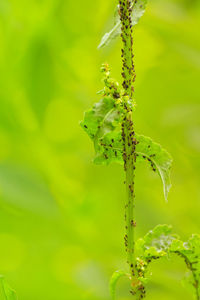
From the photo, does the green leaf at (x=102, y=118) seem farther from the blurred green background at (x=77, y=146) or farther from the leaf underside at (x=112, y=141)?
the blurred green background at (x=77, y=146)

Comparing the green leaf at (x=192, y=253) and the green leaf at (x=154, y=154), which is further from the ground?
the green leaf at (x=154, y=154)

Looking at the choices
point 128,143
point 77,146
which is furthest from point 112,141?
point 77,146

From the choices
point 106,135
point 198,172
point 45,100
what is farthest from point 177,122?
point 106,135

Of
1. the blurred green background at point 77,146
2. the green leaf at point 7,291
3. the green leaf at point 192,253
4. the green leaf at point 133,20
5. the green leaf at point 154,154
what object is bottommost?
the green leaf at point 7,291

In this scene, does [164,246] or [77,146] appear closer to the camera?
[164,246]

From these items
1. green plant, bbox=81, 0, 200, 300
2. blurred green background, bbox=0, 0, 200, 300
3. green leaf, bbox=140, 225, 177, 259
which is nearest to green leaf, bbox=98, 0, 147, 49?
green plant, bbox=81, 0, 200, 300

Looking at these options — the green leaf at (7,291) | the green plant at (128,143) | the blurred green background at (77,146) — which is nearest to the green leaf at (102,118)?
the green plant at (128,143)

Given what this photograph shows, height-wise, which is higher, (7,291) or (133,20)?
(133,20)

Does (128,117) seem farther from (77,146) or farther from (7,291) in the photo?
(77,146)
